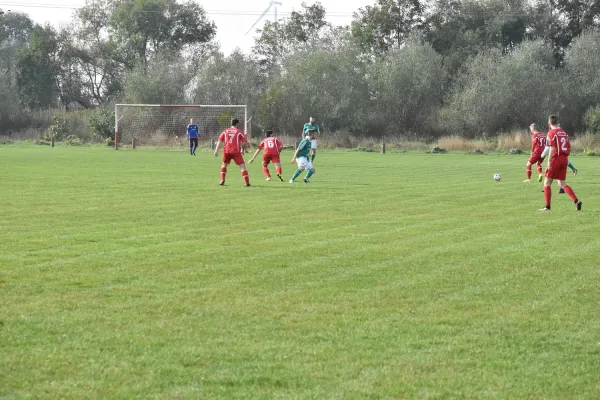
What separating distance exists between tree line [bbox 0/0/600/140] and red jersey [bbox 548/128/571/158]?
140 feet

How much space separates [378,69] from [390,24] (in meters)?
7.77

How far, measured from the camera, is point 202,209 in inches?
634

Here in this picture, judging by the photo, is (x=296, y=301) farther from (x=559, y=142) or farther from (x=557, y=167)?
(x=557, y=167)

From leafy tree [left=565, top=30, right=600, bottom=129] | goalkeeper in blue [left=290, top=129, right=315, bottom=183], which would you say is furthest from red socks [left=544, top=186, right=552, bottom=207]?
leafy tree [left=565, top=30, right=600, bottom=129]

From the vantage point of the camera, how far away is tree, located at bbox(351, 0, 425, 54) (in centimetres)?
7269

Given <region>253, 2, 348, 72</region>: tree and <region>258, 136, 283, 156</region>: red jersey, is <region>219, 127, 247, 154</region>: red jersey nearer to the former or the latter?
<region>258, 136, 283, 156</region>: red jersey

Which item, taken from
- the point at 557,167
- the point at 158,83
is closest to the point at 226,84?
the point at 158,83

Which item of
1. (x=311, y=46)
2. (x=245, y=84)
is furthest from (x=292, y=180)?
(x=311, y=46)

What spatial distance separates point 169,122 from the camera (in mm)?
53375

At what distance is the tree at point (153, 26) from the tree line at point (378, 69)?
0.10 metres

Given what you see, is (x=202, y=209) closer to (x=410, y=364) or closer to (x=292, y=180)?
(x=292, y=180)

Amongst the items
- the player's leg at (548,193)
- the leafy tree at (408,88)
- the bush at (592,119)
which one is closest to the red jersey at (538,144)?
the player's leg at (548,193)

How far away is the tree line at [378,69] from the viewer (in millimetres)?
61781

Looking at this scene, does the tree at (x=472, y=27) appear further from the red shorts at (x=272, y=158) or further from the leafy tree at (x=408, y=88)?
the red shorts at (x=272, y=158)
